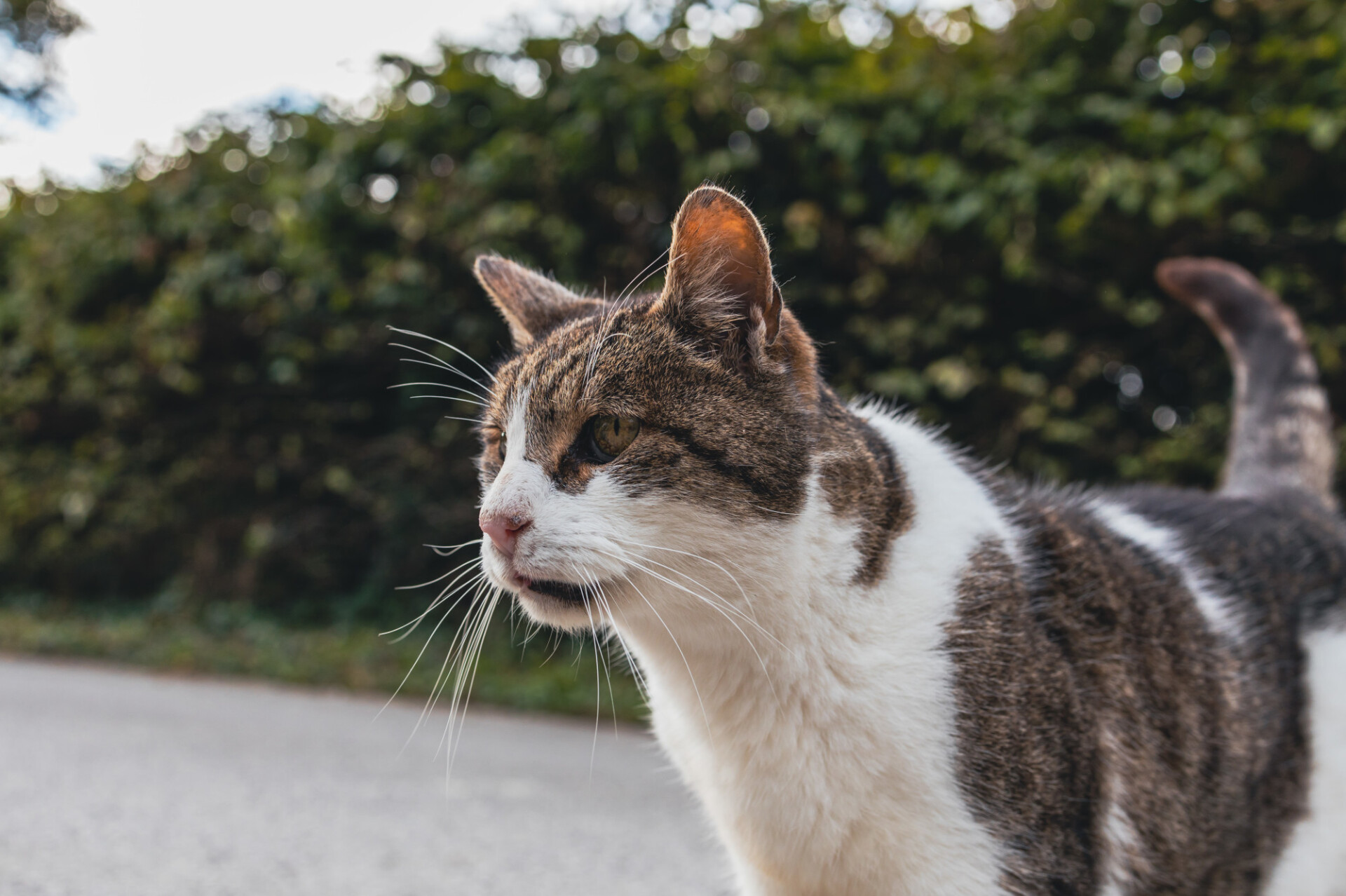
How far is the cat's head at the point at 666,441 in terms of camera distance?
4.58 ft

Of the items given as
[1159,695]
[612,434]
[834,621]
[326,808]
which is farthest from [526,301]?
[326,808]

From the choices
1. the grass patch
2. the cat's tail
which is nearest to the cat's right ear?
the cat's tail

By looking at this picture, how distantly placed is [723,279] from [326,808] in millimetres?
2207

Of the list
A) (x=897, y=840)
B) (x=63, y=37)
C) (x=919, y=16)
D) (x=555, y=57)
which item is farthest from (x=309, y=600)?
(x=63, y=37)

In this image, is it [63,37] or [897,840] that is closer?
[897,840]

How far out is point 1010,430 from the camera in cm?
366

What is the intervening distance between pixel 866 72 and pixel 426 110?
Result: 6.92 ft

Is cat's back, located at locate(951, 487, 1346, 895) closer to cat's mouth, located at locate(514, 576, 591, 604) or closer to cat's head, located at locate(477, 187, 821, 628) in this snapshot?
cat's head, located at locate(477, 187, 821, 628)

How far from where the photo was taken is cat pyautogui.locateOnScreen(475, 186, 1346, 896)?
1.40m

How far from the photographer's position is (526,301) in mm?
1880

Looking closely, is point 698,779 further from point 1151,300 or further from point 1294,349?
point 1151,300

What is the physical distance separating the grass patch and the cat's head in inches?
91.8

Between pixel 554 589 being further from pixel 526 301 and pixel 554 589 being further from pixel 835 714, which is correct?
pixel 526 301

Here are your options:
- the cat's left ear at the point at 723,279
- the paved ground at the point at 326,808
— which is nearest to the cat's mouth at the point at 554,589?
the cat's left ear at the point at 723,279
